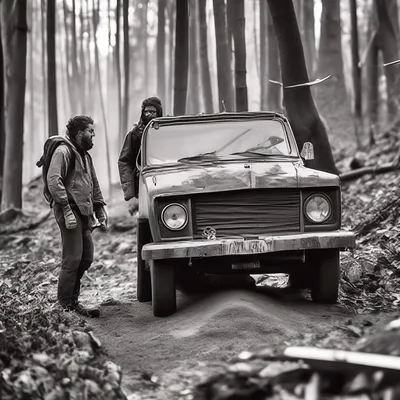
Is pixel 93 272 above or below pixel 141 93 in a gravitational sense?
below

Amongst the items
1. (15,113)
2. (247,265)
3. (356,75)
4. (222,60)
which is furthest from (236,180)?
(356,75)

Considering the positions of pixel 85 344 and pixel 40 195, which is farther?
pixel 40 195

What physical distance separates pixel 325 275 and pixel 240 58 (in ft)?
24.7

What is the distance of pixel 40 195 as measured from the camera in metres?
23.5

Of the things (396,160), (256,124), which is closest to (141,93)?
(396,160)

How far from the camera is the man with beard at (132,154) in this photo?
867 cm

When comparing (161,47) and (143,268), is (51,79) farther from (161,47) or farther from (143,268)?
(161,47)

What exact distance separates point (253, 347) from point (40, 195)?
1871cm

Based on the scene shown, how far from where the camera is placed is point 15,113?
1714cm

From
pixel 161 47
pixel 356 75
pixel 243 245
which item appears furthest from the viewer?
pixel 161 47

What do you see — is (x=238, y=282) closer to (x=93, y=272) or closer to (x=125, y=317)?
(x=125, y=317)

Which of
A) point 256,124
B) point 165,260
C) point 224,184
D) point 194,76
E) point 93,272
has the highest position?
point 194,76

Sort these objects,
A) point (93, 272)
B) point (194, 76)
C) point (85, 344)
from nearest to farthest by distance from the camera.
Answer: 1. point (85, 344)
2. point (93, 272)
3. point (194, 76)

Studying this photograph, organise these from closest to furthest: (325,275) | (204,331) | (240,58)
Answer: (204,331) → (325,275) → (240,58)
